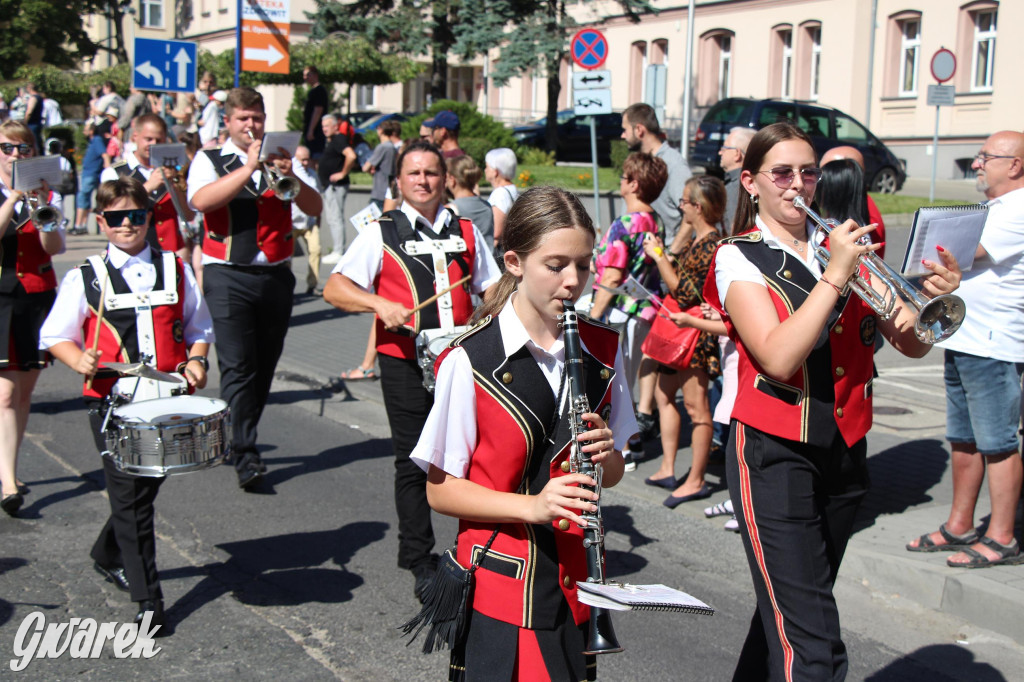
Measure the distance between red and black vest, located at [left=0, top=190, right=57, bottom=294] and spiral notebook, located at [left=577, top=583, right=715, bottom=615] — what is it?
5093 millimetres

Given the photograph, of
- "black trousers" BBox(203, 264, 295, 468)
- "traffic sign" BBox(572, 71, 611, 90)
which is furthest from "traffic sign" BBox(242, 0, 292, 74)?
"black trousers" BBox(203, 264, 295, 468)

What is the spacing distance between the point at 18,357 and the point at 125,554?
2.37 metres

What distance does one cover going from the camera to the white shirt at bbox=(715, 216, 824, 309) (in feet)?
10.7

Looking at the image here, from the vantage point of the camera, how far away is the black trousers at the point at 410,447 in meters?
5.08

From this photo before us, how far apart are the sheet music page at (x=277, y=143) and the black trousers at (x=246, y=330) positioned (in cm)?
73

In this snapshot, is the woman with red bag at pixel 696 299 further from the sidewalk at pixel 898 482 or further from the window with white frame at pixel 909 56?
the window with white frame at pixel 909 56

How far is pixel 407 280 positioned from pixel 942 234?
2439 mm

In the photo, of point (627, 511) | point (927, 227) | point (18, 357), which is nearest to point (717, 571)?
point (627, 511)

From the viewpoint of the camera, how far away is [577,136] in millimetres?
29297

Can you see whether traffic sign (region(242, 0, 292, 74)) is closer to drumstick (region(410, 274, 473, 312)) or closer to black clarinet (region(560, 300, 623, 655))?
drumstick (region(410, 274, 473, 312))

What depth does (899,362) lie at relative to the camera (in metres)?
10.2

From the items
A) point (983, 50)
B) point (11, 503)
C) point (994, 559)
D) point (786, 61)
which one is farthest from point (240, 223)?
point (786, 61)

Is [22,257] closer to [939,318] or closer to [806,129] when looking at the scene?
[939,318]

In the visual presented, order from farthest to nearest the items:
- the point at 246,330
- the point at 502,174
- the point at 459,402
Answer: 1. the point at 502,174
2. the point at 246,330
3. the point at 459,402
